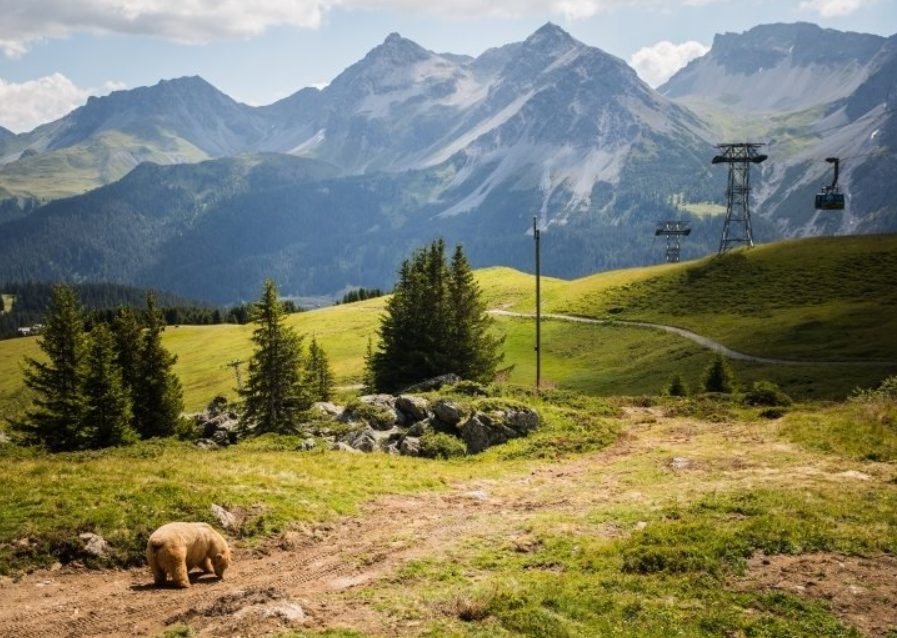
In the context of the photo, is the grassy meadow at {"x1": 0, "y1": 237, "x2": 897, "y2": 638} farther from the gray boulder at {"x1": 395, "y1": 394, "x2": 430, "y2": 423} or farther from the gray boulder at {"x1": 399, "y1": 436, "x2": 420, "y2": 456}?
the gray boulder at {"x1": 395, "y1": 394, "x2": 430, "y2": 423}

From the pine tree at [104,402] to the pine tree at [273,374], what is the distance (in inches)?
332

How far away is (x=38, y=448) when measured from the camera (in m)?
40.2

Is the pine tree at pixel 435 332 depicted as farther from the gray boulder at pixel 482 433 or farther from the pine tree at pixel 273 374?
the gray boulder at pixel 482 433

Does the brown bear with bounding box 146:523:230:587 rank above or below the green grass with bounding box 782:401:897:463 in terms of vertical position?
below

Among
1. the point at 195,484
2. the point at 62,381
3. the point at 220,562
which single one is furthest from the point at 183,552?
the point at 62,381

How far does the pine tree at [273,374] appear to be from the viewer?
48281 millimetres

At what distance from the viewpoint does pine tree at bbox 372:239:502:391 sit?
65062 mm

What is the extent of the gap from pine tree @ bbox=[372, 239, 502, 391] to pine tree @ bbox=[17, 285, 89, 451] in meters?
27.2

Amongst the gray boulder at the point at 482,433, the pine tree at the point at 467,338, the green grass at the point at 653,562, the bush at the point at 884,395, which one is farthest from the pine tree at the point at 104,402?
the bush at the point at 884,395

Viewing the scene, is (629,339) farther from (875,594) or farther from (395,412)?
(875,594)

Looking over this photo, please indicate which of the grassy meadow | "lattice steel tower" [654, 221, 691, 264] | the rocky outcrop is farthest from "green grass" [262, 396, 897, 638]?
"lattice steel tower" [654, 221, 691, 264]

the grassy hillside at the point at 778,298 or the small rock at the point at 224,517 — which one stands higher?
the grassy hillside at the point at 778,298

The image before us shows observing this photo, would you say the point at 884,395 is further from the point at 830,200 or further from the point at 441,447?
the point at 830,200

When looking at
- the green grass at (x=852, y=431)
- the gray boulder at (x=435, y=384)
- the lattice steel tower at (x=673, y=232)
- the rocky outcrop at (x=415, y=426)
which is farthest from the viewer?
the lattice steel tower at (x=673, y=232)
